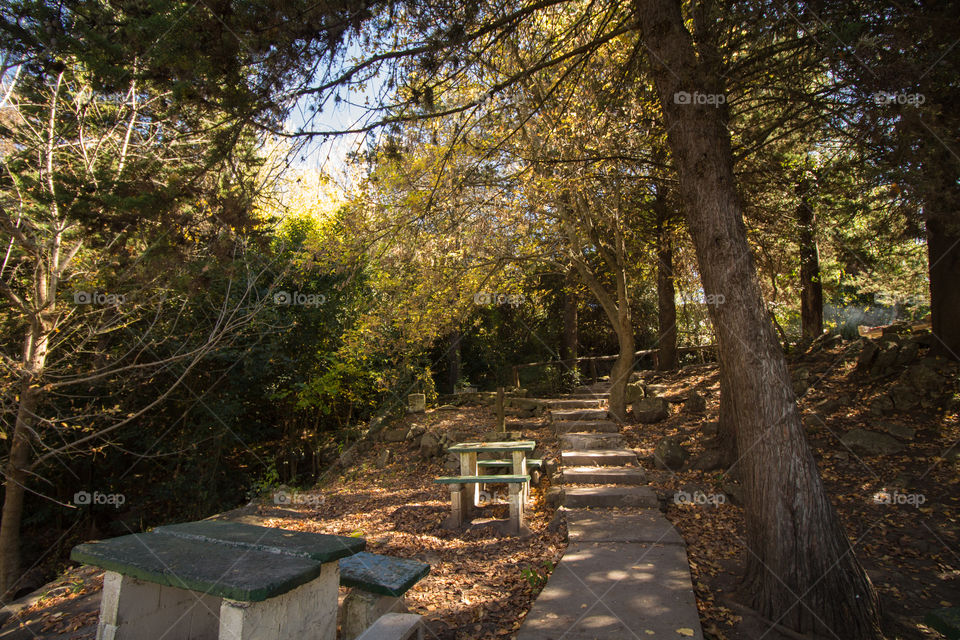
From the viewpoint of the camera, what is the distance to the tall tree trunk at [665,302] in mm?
10320

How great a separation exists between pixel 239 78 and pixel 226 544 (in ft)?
11.4

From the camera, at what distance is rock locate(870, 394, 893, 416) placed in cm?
648

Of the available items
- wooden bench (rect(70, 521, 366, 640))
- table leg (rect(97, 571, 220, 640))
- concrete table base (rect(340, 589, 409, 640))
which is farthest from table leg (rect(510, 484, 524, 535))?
table leg (rect(97, 571, 220, 640))

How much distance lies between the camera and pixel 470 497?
596 centimetres

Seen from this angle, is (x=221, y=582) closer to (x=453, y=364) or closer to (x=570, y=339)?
(x=570, y=339)

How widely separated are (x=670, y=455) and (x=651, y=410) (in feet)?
7.18

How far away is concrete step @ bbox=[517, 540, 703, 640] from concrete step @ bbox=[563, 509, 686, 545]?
0.17 meters

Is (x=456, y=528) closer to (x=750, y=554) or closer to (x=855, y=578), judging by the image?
(x=750, y=554)

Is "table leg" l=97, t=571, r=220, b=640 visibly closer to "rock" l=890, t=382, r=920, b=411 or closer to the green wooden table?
the green wooden table

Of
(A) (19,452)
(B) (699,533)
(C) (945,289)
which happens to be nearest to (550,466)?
(B) (699,533)

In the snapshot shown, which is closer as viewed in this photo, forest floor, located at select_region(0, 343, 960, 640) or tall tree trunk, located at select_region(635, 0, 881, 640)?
tall tree trunk, located at select_region(635, 0, 881, 640)

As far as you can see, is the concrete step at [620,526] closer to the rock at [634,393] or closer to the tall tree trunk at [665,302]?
the rock at [634,393]

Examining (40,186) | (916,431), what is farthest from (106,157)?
(916,431)

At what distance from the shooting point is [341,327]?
11055 mm
